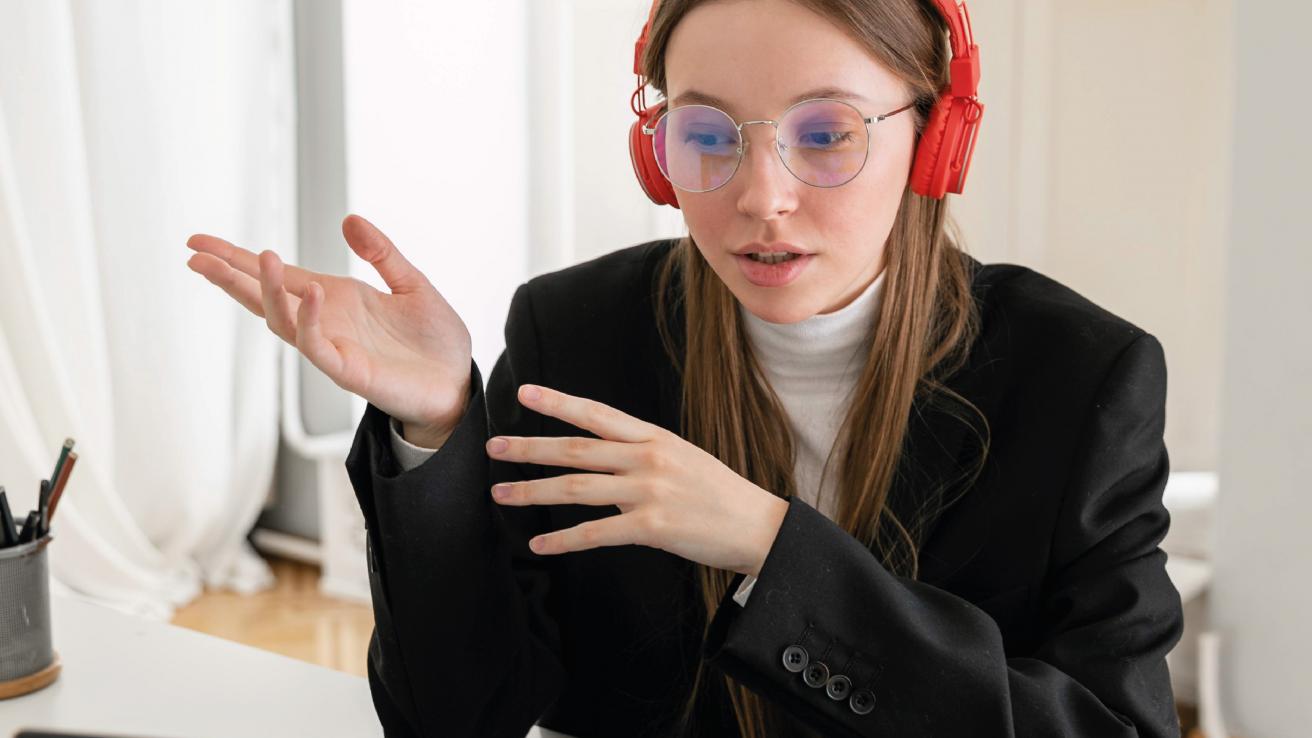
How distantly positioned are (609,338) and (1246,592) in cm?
161

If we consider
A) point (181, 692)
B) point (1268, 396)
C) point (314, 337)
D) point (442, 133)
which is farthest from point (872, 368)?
point (442, 133)

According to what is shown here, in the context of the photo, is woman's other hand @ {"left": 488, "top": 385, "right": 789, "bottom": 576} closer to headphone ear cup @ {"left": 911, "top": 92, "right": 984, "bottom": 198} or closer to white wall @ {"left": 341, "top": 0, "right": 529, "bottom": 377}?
headphone ear cup @ {"left": 911, "top": 92, "right": 984, "bottom": 198}

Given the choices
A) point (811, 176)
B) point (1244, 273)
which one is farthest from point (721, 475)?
point (1244, 273)

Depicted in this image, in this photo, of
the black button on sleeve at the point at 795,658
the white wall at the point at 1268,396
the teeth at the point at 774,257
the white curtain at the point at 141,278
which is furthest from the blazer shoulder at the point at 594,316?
the white curtain at the point at 141,278

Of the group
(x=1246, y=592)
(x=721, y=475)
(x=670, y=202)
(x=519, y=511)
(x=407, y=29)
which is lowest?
(x=1246, y=592)

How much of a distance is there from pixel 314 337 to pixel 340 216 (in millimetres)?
2567

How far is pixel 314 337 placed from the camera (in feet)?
3.10

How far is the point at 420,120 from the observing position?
10.8 ft

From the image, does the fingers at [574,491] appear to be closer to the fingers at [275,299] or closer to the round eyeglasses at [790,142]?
the fingers at [275,299]

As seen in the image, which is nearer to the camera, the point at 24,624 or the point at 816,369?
the point at 24,624

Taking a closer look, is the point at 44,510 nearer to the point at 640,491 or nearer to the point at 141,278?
the point at 640,491

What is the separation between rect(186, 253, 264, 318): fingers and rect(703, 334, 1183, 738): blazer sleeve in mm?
463

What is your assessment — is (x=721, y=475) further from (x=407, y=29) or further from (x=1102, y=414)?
(x=407, y=29)

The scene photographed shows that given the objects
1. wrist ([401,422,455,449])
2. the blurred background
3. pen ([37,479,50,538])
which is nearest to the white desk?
pen ([37,479,50,538])
